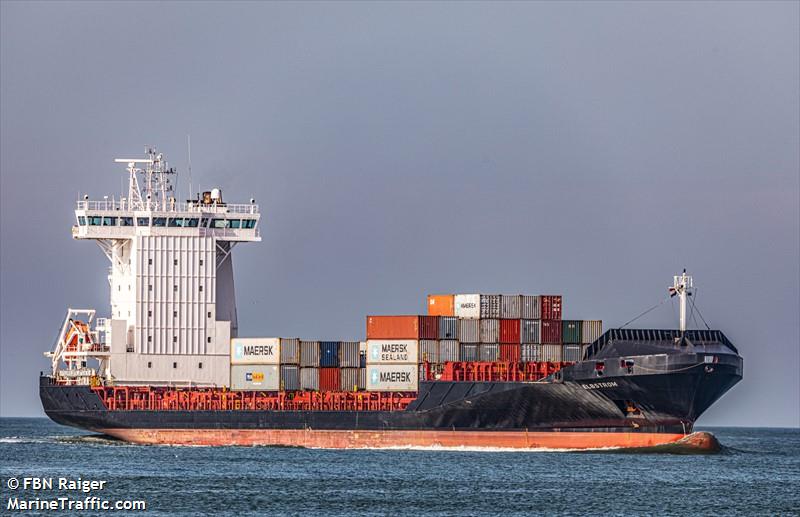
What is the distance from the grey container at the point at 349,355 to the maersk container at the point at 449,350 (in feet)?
15.3

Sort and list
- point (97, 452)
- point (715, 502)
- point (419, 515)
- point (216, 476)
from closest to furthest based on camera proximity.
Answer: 1. point (419, 515)
2. point (715, 502)
3. point (216, 476)
4. point (97, 452)

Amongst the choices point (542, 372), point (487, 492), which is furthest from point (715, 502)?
point (542, 372)

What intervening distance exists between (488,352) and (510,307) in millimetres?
2204

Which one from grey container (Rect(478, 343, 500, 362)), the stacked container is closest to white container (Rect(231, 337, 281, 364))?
the stacked container

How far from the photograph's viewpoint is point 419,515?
1724 inches

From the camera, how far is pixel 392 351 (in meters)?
65.0

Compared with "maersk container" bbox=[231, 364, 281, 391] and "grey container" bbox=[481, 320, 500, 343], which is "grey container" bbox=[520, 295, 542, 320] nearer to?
"grey container" bbox=[481, 320, 500, 343]

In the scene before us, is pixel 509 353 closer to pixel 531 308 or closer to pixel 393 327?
pixel 531 308

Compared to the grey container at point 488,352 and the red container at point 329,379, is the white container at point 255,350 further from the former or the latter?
the grey container at point 488,352

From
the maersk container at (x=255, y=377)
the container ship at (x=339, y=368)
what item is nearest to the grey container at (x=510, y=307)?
the container ship at (x=339, y=368)

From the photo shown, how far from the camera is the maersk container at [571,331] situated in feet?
215

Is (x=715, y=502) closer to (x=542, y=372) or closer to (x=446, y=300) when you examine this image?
(x=542, y=372)

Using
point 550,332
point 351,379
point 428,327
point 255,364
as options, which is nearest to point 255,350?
point 255,364

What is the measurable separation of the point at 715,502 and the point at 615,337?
1443cm
